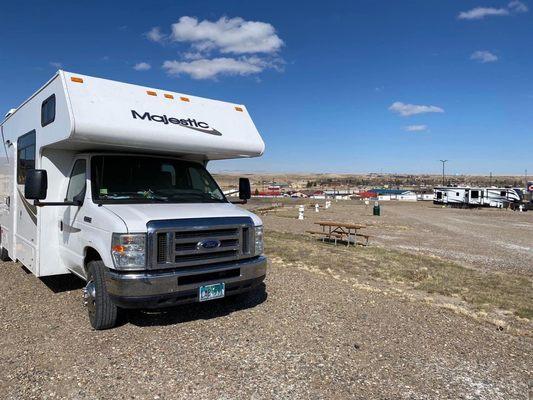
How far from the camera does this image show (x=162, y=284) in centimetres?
480

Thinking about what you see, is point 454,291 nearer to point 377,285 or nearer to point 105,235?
point 377,285

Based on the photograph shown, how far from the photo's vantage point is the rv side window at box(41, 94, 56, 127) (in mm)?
5802

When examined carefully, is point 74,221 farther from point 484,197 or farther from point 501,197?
point 501,197

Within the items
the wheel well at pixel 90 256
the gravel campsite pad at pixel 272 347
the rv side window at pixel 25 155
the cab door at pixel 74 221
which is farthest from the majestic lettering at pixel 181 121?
the gravel campsite pad at pixel 272 347

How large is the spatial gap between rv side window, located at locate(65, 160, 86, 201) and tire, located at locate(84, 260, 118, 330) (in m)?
1.14

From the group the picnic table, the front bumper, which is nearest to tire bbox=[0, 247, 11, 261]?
the front bumper

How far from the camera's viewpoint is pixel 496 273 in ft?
34.7

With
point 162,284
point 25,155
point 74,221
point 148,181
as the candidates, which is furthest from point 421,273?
point 25,155

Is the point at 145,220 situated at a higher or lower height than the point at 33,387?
higher

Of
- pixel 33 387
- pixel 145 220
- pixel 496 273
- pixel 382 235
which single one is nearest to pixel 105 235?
pixel 145 220

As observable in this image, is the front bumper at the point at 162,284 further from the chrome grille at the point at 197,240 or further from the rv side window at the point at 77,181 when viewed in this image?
the rv side window at the point at 77,181

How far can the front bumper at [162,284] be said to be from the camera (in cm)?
473

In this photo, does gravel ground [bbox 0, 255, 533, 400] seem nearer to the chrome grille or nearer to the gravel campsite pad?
the gravel campsite pad

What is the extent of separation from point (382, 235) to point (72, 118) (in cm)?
1507
